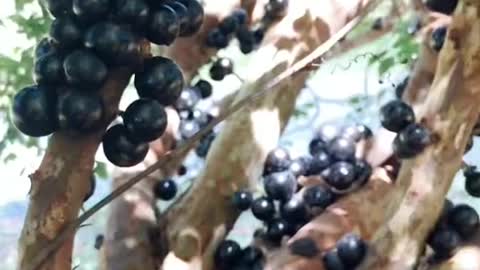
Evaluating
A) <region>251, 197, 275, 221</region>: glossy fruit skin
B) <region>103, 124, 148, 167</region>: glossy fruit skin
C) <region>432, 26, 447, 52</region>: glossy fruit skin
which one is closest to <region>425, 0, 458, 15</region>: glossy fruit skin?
<region>432, 26, 447, 52</region>: glossy fruit skin

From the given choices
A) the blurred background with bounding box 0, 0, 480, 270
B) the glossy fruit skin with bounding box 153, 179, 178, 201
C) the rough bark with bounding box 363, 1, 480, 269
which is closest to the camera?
the rough bark with bounding box 363, 1, 480, 269

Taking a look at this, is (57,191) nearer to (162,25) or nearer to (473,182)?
(162,25)

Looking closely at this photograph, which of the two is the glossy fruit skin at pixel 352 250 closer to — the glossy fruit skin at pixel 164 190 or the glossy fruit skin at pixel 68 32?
the glossy fruit skin at pixel 164 190

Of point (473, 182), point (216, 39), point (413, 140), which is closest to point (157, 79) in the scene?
point (413, 140)

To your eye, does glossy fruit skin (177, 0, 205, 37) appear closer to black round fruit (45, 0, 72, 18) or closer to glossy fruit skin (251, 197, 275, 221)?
black round fruit (45, 0, 72, 18)

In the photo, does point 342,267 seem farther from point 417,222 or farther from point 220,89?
point 220,89

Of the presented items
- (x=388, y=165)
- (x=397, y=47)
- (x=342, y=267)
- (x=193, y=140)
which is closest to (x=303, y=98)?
(x=397, y=47)

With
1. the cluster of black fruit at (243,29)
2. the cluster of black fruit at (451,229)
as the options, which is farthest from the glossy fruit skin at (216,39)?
the cluster of black fruit at (451,229)
